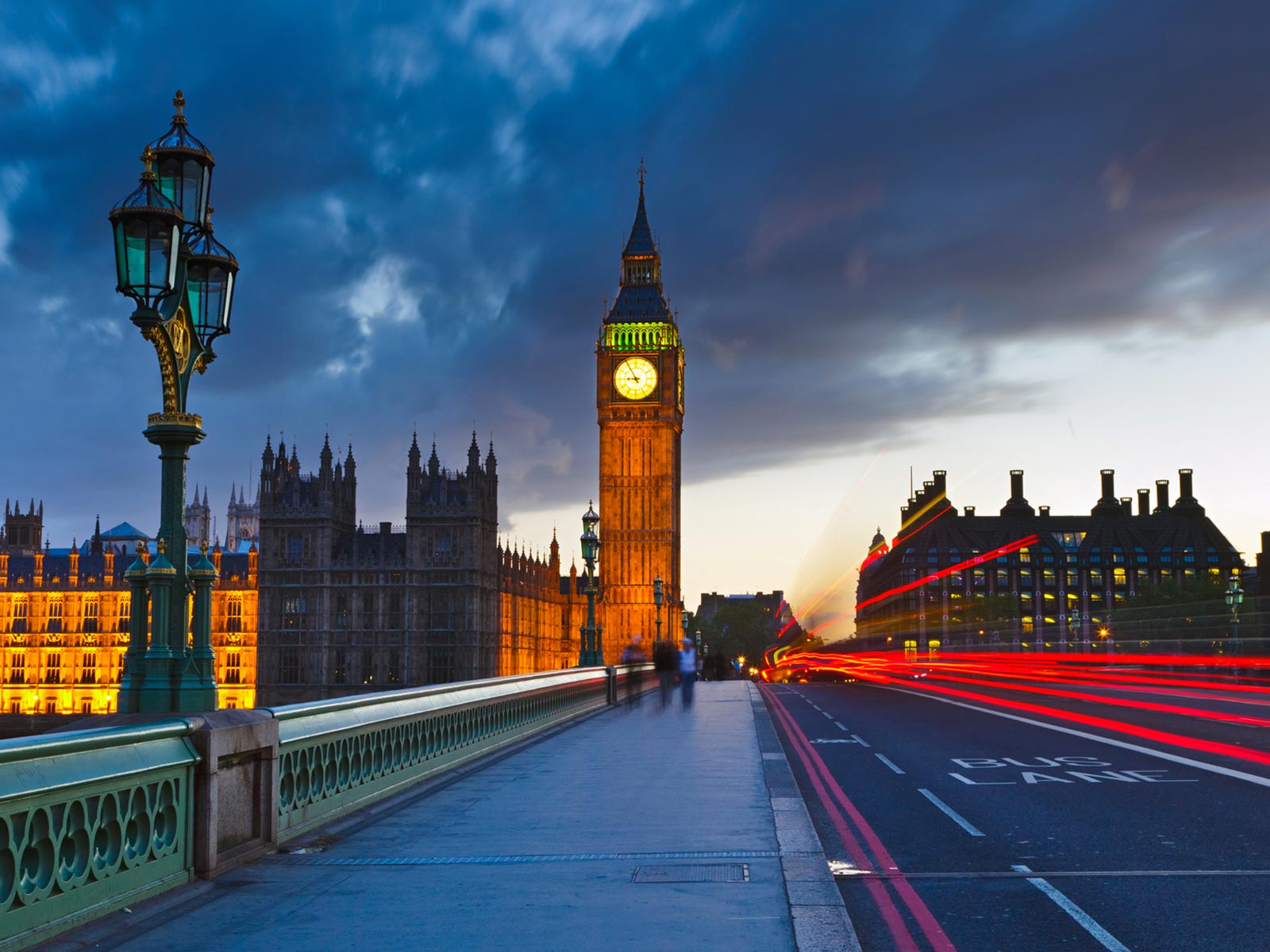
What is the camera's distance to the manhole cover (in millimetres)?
9609

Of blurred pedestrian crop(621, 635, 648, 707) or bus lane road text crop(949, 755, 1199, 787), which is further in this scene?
blurred pedestrian crop(621, 635, 648, 707)

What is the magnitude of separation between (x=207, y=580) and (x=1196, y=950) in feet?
26.5

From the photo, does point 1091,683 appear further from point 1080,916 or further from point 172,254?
point 172,254

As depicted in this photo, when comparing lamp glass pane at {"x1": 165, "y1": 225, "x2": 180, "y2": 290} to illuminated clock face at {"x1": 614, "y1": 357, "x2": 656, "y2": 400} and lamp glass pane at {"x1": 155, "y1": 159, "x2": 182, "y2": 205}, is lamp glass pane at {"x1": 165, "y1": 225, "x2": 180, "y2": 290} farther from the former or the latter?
illuminated clock face at {"x1": 614, "y1": 357, "x2": 656, "y2": 400}

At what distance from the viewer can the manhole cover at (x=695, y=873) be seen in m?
9.61

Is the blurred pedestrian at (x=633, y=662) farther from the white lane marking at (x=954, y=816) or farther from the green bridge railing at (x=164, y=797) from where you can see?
the green bridge railing at (x=164, y=797)

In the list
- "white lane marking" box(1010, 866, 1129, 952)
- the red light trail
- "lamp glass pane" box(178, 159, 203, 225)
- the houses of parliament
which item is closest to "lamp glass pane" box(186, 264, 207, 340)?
"lamp glass pane" box(178, 159, 203, 225)

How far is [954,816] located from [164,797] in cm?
819

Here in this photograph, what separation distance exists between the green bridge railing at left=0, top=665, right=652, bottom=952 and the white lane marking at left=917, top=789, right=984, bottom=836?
245 inches

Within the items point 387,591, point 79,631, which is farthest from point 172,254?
point 79,631

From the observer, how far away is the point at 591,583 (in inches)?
1391

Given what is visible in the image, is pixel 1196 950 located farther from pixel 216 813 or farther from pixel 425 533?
pixel 425 533

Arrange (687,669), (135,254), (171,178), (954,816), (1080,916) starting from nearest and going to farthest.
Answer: (1080,916), (135,254), (171,178), (954,816), (687,669)

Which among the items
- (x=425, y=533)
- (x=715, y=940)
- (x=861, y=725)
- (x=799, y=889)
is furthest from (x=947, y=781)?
(x=425, y=533)
